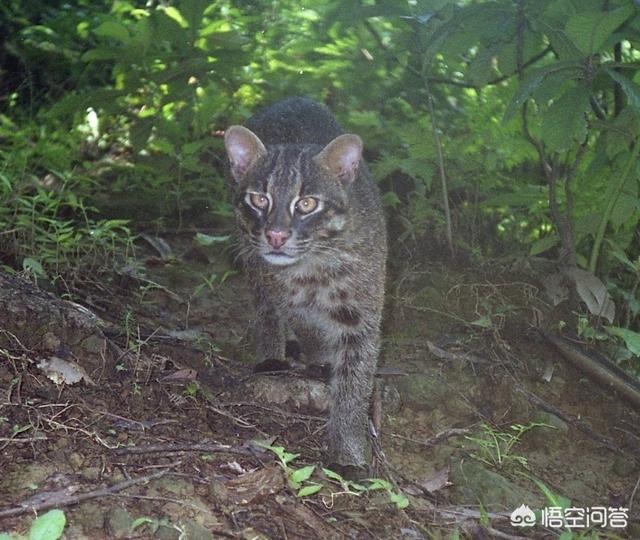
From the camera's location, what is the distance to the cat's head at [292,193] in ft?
15.4

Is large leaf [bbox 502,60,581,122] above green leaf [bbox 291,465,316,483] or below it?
above

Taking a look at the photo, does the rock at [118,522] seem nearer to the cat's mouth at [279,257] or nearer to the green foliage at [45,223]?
the cat's mouth at [279,257]

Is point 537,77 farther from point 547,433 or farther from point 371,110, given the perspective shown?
point 371,110

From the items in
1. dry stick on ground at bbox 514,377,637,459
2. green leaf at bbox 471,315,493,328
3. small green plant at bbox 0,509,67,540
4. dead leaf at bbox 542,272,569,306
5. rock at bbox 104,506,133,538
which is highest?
small green plant at bbox 0,509,67,540

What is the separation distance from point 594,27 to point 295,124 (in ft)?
7.36

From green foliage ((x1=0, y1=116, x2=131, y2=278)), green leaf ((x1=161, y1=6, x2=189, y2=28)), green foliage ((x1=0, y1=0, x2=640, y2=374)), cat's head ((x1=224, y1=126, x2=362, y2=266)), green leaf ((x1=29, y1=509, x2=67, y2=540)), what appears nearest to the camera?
green leaf ((x1=29, y1=509, x2=67, y2=540))

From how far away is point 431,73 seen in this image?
6.52 metres

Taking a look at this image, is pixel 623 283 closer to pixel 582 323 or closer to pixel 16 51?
pixel 582 323

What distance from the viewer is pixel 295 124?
236 inches

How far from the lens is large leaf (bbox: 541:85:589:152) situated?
4652 millimetres

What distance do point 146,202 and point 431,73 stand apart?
8.80ft

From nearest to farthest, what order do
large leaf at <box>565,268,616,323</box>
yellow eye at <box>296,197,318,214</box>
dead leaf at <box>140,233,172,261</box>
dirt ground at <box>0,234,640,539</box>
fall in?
dirt ground at <box>0,234,640,539</box> < yellow eye at <box>296,197,318,214</box> < large leaf at <box>565,268,616,323</box> < dead leaf at <box>140,233,172,261</box>

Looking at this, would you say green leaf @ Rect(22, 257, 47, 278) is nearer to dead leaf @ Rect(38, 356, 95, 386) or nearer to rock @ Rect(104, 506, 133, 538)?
dead leaf @ Rect(38, 356, 95, 386)

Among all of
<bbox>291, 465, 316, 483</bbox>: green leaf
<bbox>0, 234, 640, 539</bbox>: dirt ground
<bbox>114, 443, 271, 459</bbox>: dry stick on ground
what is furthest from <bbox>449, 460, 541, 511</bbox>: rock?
<bbox>114, 443, 271, 459</bbox>: dry stick on ground
